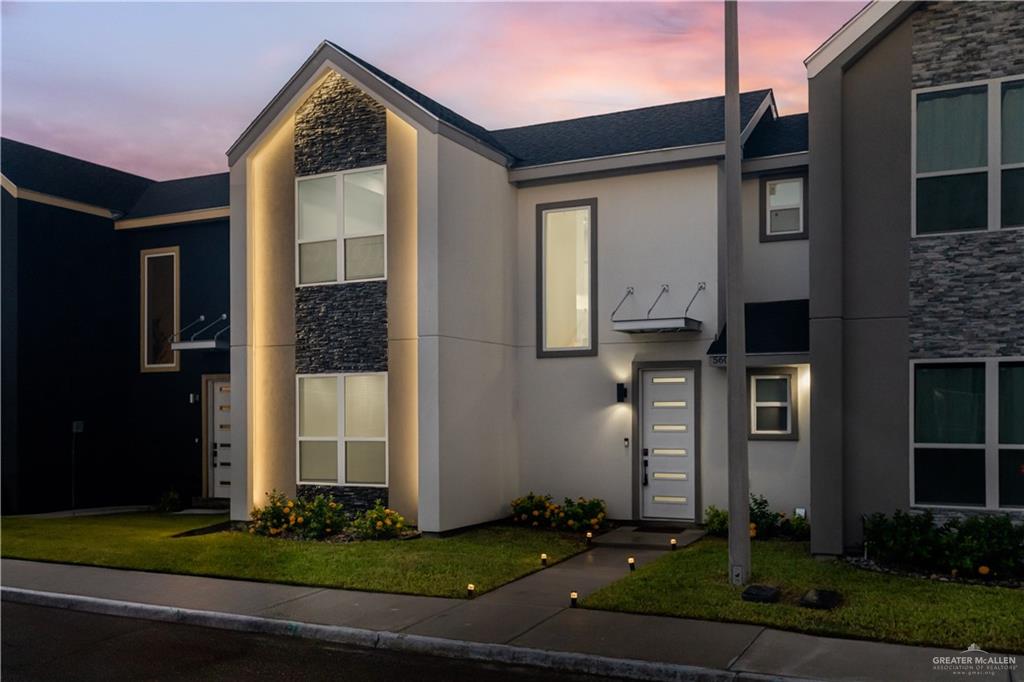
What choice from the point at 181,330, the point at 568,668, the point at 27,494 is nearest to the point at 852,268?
the point at 568,668

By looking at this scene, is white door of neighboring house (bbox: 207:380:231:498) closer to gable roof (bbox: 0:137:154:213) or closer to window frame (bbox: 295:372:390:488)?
window frame (bbox: 295:372:390:488)

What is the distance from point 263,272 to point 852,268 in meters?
9.65

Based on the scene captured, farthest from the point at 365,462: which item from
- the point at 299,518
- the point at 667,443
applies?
the point at 667,443

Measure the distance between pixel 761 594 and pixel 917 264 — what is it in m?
4.90

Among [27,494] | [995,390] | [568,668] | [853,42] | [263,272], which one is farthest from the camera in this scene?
[27,494]

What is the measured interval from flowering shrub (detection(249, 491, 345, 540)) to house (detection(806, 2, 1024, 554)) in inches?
286

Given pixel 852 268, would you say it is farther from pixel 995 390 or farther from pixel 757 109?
pixel 757 109

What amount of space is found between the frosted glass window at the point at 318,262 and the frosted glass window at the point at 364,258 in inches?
10.3

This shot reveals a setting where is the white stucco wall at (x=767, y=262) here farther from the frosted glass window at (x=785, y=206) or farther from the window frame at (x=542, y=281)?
the window frame at (x=542, y=281)

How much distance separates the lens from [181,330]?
800 inches

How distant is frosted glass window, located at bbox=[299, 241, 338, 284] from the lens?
16.0m

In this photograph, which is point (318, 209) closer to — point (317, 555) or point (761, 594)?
point (317, 555)

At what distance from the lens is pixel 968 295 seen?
11648mm

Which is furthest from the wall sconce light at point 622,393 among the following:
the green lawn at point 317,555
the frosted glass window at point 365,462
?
the frosted glass window at point 365,462
